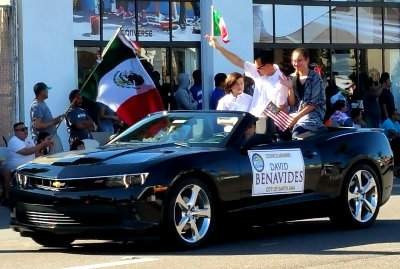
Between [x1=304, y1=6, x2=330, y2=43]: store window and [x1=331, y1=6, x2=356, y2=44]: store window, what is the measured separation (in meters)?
0.21

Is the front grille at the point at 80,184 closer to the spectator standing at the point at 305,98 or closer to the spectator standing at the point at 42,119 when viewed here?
the spectator standing at the point at 305,98

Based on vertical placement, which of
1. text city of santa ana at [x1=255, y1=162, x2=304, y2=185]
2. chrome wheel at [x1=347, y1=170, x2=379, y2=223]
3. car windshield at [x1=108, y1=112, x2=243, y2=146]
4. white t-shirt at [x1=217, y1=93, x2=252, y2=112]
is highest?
white t-shirt at [x1=217, y1=93, x2=252, y2=112]

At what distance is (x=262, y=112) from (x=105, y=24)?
794 cm

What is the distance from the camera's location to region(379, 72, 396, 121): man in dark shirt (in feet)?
69.1

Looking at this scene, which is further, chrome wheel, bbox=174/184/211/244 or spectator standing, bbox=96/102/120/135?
spectator standing, bbox=96/102/120/135

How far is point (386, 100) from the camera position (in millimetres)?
21219

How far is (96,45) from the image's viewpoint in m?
18.5

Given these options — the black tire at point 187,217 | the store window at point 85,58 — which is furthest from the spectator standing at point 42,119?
the black tire at point 187,217

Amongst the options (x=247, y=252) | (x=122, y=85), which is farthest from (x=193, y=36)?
(x=247, y=252)

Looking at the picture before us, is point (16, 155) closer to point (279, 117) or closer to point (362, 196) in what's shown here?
point (279, 117)

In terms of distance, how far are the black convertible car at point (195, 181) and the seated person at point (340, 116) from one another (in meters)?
6.47

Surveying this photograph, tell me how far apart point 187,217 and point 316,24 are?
44.5 ft

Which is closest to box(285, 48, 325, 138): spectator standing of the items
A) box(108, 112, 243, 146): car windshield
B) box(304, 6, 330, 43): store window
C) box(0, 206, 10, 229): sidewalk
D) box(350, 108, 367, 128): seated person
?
box(108, 112, 243, 146): car windshield

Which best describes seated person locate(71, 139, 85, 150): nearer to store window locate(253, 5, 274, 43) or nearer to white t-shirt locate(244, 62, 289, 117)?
white t-shirt locate(244, 62, 289, 117)
